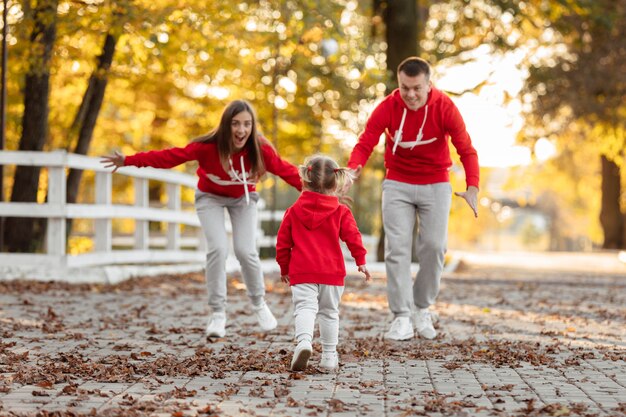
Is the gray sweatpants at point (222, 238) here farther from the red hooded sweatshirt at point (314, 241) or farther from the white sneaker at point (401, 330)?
the red hooded sweatshirt at point (314, 241)

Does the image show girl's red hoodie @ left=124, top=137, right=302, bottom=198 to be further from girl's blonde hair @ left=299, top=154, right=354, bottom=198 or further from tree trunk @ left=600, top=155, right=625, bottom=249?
tree trunk @ left=600, top=155, right=625, bottom=249

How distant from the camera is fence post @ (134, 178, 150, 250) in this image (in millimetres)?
15086

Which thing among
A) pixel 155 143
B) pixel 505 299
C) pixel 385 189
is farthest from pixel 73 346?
pixel 155 143

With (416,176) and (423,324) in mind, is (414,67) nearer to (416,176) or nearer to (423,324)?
(416,176)

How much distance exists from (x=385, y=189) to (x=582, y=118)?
21.5m

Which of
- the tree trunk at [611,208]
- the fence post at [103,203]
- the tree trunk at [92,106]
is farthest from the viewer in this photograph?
the tree trunk at [611,208]

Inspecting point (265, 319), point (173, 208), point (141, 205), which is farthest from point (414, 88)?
point (173, 208)

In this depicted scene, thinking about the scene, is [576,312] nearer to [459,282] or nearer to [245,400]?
[459,282]

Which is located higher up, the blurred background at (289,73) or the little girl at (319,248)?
the blurred background at (289,73)

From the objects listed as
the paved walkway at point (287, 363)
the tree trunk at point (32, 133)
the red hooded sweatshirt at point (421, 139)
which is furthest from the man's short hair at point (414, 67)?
the tree trunk at point (32, 133)

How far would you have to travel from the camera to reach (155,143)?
27.4 m

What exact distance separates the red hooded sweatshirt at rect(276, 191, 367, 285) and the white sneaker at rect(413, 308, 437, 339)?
1870 mm

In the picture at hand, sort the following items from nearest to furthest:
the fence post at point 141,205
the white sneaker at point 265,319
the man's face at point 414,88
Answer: the man's face at point 414,88 < the white sneaker at point 265,319 < the fence post at point 141,205

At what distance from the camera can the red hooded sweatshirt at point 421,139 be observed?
800 centimetres
